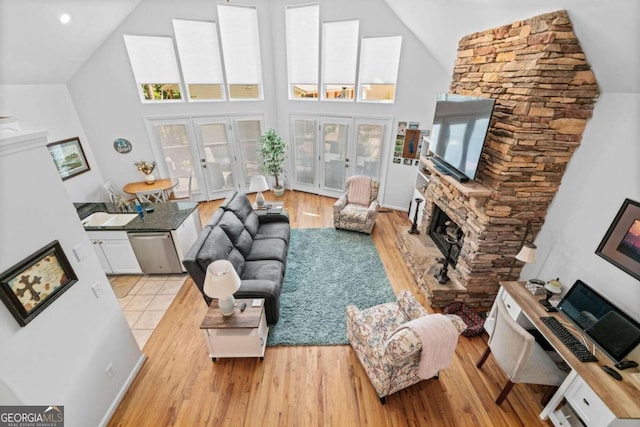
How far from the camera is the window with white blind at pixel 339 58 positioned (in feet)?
17.7

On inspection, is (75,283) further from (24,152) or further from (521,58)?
(521,58)

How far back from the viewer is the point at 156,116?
18.5 ft

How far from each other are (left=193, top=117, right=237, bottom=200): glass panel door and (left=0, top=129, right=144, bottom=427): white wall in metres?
4.39

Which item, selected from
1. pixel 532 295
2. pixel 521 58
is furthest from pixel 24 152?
pixel 532 295

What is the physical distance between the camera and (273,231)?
14.9 feet

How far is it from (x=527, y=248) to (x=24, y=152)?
437 centimetres

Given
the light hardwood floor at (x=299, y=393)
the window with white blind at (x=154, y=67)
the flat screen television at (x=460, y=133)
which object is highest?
the window with white blind at (x=154, y=67)

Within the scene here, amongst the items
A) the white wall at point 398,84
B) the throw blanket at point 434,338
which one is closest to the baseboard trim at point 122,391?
the throw blanket at point 434,338

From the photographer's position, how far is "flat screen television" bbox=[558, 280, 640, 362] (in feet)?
6.82

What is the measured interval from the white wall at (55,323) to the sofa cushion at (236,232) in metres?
1.51

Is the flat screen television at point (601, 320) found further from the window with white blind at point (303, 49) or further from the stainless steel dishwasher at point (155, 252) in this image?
the window with white blind at point (303, 49)

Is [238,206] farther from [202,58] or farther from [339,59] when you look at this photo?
[339,59]

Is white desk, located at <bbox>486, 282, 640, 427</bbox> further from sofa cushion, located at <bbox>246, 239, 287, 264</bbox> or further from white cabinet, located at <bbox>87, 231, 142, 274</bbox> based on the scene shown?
white cabinet, located at <bbox>87, 231, 142, 274</bbox>

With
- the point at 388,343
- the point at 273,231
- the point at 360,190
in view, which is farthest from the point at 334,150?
the point at 388,343
